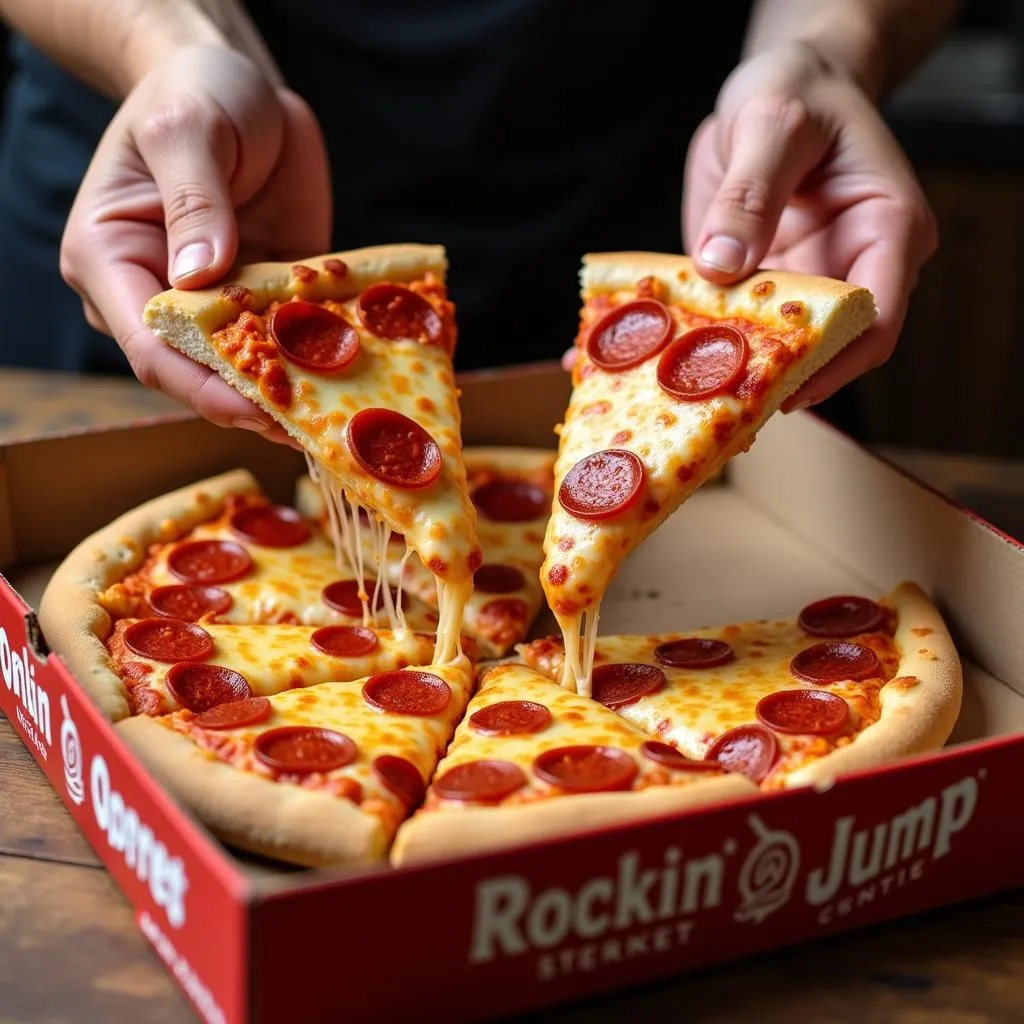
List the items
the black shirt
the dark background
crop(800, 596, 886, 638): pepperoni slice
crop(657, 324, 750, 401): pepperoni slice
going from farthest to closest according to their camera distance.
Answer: the dark background < the black shirt < crop(800, 596, 886, 638): pepperoni slice < crop(657, 324, 750, 401): pepperoni slice

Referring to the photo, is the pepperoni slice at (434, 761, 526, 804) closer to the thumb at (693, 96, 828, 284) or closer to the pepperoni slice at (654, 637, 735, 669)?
the pepperoni slice at (654, 637, 735, 669)

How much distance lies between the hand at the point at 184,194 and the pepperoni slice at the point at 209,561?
1.28 feet

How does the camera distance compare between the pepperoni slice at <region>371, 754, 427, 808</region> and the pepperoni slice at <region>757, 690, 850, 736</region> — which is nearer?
the pepperoni slice at <region>371, 754, 427, 808</region>

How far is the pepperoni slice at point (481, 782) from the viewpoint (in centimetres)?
217

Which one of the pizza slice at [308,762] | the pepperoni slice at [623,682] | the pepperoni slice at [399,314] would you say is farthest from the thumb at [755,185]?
the pizza slice at [308,762]

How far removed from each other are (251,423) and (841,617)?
124 centimetres

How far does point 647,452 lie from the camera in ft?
9.00

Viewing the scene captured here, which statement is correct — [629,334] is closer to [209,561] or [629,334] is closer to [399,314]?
[399,314]

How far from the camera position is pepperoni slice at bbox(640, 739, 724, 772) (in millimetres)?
2252

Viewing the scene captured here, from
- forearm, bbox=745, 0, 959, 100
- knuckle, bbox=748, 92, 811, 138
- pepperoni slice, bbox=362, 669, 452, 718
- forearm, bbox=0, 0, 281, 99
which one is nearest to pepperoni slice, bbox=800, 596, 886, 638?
pepperoni slice, bbox=362, 669, 452, 718

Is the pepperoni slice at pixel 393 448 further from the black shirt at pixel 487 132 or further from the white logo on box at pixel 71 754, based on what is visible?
the black shirt at pixel 487 132

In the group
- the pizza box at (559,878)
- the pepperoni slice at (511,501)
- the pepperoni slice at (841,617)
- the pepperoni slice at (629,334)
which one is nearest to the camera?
the pizza box at (559,878)

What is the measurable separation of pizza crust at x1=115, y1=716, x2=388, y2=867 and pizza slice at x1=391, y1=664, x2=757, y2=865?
0.08 meters

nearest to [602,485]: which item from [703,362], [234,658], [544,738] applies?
[703,362]
